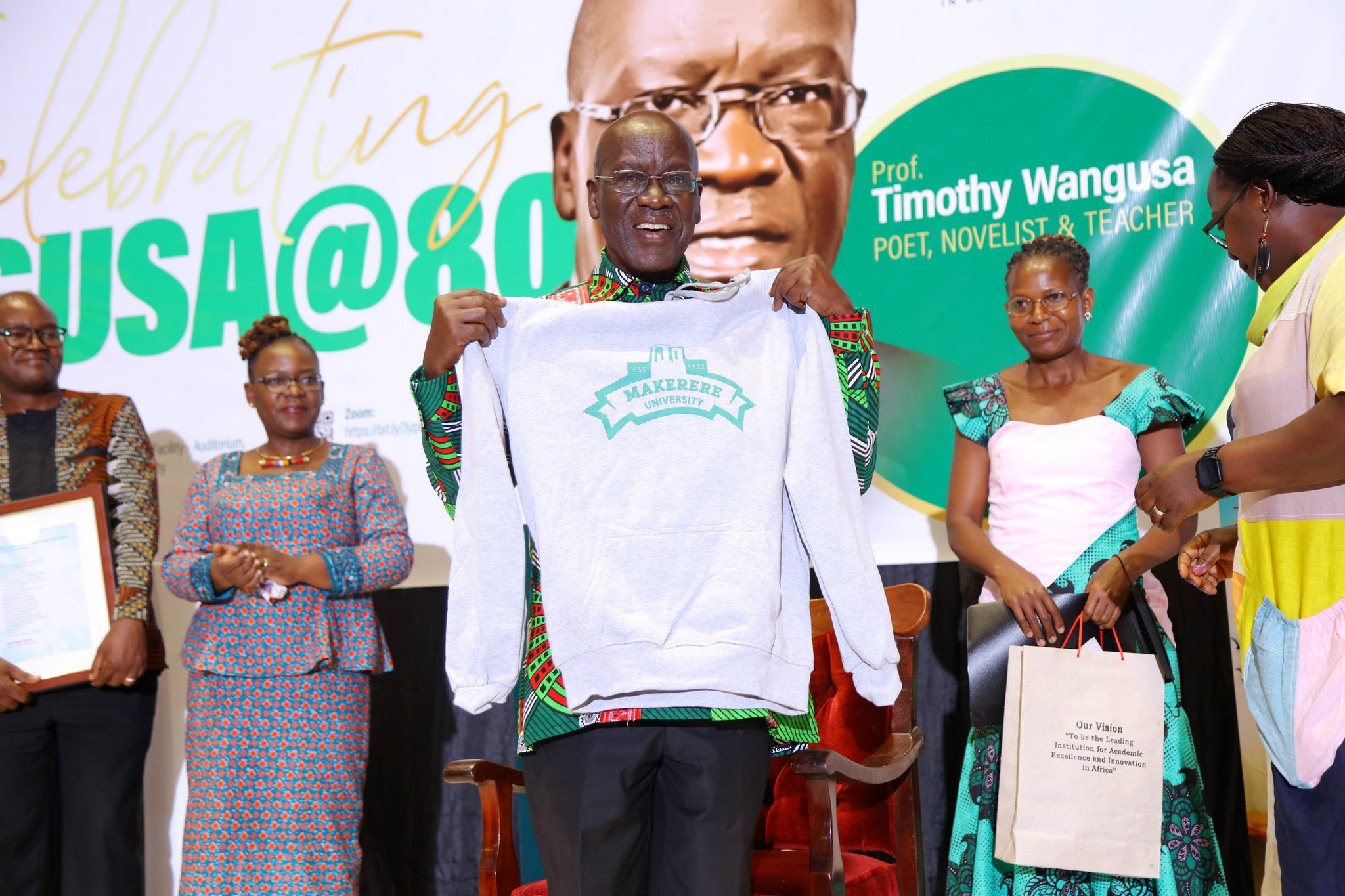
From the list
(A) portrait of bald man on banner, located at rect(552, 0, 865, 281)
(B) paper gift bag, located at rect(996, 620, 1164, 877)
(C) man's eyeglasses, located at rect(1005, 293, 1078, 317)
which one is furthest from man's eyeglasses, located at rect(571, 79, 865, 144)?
(B) paper gift bag, located at rect(996, 620, 1164, 877)

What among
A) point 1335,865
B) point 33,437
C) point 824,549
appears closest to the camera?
point 1335,865

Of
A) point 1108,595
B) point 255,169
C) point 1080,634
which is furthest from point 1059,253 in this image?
point 255,169

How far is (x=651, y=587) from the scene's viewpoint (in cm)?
159

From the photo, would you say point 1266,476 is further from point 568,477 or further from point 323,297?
point 323,297

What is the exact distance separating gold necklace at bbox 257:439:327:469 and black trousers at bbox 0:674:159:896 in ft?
2.30

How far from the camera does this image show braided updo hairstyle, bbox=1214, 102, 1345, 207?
1.66 m

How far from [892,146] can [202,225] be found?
8.74 feet

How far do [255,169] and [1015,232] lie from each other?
286cm

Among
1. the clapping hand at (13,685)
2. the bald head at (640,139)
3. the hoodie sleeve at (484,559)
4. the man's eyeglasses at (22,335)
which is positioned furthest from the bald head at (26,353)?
the bald head at (640,139)

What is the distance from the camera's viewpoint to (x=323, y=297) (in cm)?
438

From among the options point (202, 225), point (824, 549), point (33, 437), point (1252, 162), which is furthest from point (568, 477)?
point (202, 225)

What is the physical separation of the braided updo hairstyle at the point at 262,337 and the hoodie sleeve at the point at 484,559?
182cm

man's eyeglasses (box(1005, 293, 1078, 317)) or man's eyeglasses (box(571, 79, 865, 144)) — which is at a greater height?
man's eyeglasses (box(571, 79, 865, 144))

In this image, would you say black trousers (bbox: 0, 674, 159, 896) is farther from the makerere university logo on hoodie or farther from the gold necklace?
the makerere university logo on hoodie
